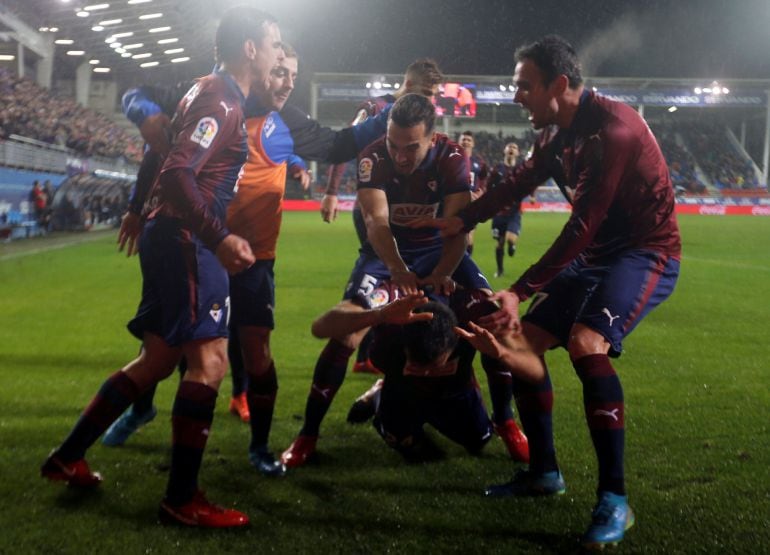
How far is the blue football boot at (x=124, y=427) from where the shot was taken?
4.41 metres

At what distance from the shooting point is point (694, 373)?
6301mm

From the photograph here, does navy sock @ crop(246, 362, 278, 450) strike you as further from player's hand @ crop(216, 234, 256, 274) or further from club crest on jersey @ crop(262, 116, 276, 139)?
club crest on jersey @ crop(262, 116, 276, 139)

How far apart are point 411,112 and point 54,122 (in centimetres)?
2764

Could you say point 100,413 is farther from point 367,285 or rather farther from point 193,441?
point 367,285

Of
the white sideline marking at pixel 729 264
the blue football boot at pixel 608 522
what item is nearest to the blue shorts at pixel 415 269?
the blue football boot at pixel 608 522

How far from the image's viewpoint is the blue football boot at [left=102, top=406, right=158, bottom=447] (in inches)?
174

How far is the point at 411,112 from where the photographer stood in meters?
4.09

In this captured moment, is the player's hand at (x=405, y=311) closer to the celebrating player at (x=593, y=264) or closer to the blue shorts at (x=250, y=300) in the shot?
the celebrating player at (x=593, y=264)

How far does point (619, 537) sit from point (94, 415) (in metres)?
2.44

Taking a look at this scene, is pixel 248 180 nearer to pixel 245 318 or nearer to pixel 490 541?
pixel 245 318

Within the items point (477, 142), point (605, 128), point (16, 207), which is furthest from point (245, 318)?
point (477, 142)

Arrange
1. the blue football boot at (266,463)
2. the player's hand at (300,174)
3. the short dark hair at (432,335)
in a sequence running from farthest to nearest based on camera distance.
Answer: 1. the player's hand at (300,174)
2. the blue football boot at (266,463)
3. the short dark hair at (432,335)

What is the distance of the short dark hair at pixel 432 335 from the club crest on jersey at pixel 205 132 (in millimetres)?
1325

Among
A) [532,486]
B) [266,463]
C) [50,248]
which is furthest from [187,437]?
[50,248]
